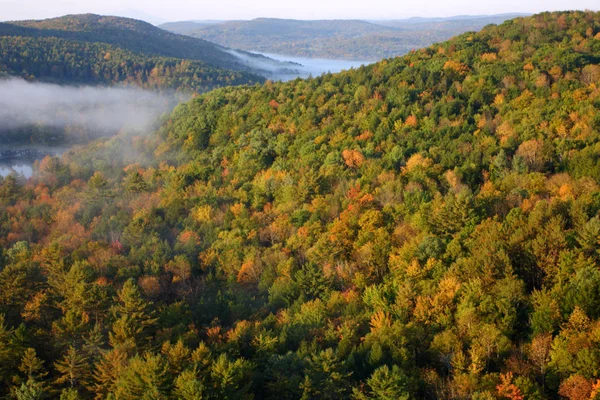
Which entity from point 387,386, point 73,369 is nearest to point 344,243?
point 387,386

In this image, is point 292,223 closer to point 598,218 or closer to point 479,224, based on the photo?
point 479,224

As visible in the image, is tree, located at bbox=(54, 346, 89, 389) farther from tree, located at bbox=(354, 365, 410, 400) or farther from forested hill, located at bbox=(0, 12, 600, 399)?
tree, located at bbox=(354, 365, 410, 400)

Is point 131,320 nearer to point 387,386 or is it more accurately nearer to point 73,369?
point 73,369

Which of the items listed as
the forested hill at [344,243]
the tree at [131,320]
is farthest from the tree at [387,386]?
A: the tree at [131,320]

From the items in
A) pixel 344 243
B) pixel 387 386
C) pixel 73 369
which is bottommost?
pixel 73 369

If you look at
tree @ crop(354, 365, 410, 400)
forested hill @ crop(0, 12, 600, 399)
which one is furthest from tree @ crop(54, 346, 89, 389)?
tree @ crop(354, 365, 410, 400)

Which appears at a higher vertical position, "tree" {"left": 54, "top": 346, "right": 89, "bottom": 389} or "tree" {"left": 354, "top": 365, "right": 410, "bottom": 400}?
"tree" {"left": 354, "top": 365, "right": 410, "bottom": 400}

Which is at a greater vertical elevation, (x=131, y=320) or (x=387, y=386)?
(x=387, y=386)

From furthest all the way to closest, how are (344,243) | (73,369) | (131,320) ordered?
(344,243) → (131,320) → (73,369)

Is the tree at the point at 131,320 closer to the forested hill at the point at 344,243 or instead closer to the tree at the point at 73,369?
the forested hill at the point at 344,243
